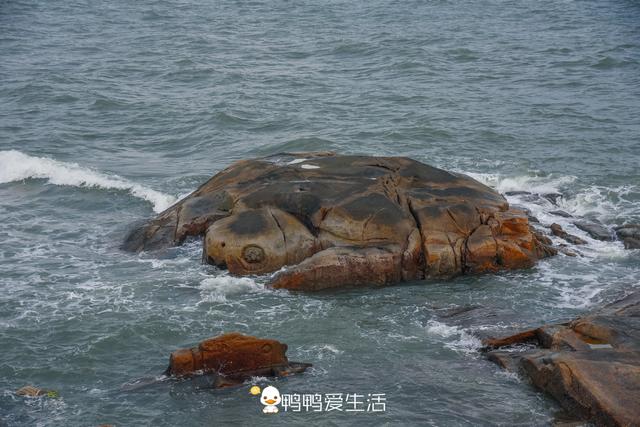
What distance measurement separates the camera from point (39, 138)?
31.6 metres

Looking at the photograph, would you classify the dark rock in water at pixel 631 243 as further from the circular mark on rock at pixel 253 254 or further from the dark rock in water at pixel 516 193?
the circular mark on rock at pixel 253 254

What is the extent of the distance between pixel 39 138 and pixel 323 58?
1455 centimetres

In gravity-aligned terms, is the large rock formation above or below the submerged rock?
above

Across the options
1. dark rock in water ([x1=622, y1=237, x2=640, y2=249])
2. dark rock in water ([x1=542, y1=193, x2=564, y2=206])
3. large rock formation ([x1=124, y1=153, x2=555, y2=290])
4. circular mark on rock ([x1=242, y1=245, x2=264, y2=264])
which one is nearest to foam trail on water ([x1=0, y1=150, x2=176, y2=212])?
large rock formation ([x1=124, y1=153, x2=555, y2=290])

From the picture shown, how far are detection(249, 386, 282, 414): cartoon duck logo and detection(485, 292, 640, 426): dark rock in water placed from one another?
362cm

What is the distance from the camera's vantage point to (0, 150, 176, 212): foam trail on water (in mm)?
25742

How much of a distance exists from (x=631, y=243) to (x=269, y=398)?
1044 centimetres

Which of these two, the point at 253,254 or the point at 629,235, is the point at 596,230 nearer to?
the point at 629,235

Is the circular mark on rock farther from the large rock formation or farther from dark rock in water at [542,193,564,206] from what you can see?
dark rock in water at [542,193,564,206]

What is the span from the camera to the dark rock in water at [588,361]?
1276 centimetres

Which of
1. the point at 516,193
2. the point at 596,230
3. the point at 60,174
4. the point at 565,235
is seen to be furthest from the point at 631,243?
the point at 60,174

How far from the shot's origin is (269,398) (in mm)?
14180

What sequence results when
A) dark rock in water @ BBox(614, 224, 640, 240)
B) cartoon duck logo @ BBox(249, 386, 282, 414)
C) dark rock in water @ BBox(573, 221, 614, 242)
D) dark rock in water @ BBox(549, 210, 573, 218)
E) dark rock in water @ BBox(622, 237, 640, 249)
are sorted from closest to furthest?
cartoon duck logo @ BBox(249, 386, 282, 414)
dark rock in water @ BBox(622, 237, 640, 249)
dark rock in water @ BBox(614, 224, 640, 240)
dark rock in water @ BBox(573, 221, 614, 242)
dark rock in water @ BBox(549, 210, 573, 218)

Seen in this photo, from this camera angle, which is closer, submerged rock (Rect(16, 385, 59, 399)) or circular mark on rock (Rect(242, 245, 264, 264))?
submerged rock (Rect(16, 385, 59, 399))
